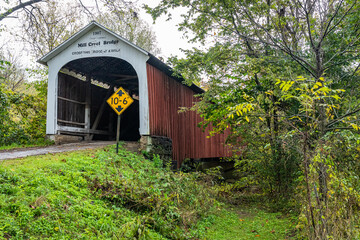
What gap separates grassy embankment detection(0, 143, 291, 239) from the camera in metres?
3.38

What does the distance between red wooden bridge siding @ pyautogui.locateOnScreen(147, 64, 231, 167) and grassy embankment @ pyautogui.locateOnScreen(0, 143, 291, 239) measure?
2.78m

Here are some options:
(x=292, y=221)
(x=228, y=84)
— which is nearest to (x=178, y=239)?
(x=292, y=221)

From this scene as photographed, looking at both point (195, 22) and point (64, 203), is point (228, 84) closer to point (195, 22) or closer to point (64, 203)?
point (195, 22)

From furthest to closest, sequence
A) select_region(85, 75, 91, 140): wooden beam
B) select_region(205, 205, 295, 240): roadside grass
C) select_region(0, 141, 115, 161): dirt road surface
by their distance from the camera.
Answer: select_region(85, 75, 91, 140): wooden beam → select_region(0, 141, 115, 161): dirt road surface → select_region(205, 205, 295, 240): roadside grass

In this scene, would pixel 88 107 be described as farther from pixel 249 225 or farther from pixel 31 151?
pixel 249 225

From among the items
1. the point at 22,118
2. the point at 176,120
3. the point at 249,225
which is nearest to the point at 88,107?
the point at 22,118

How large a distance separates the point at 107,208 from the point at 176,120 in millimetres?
6973

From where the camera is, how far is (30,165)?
5062mm

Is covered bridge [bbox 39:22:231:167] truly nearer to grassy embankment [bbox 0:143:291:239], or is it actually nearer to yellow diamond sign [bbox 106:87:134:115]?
yellow diamond sign [bbox 106:87:134:115]

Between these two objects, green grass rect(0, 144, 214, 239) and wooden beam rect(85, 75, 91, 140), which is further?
wooden beam rect(85, 75, 91, 140)

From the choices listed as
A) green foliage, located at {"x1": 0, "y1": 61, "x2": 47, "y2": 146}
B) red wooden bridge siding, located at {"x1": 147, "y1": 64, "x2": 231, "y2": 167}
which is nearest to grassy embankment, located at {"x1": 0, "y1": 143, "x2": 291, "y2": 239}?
red wooden bridge siding, located at {"x1": 147, "y1": 64, "x2": 231, "y2": 167}

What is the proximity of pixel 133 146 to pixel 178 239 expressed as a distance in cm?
512

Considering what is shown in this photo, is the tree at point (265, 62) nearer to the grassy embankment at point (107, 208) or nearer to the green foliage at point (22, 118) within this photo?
the grassy embankment at point (107, 208)

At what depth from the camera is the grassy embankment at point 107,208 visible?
3.38 m
